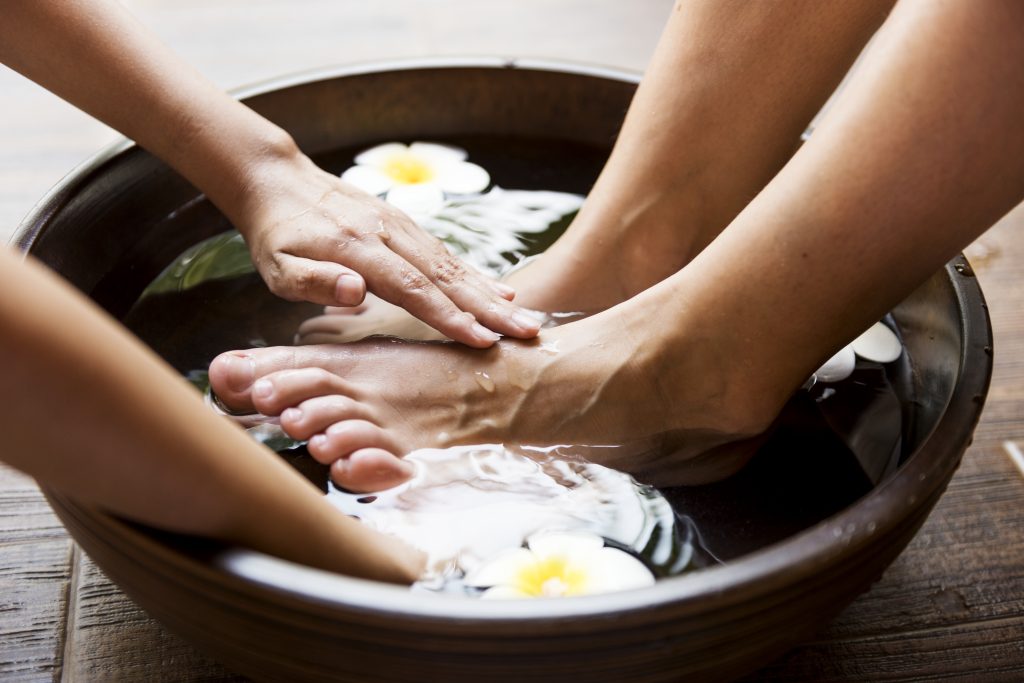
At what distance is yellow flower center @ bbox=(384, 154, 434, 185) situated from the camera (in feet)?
3.91

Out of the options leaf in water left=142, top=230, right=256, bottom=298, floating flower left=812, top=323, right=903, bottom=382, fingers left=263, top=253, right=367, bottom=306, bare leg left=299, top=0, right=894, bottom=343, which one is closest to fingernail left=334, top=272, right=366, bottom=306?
fingers left=263, top=253, right=367, bottom=306

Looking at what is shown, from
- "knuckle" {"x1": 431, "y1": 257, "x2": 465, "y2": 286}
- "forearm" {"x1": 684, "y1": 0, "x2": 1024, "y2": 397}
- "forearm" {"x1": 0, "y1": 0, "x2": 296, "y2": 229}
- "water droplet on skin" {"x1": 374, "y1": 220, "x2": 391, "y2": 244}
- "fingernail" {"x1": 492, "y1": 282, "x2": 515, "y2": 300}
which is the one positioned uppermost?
"forearm" {"x1": 684, "y1": 0, "x2": 1024, "y2": 397}

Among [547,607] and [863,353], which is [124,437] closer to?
[547,607]

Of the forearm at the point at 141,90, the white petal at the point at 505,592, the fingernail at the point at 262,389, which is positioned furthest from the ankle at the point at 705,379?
the forearm at the point at 141,90

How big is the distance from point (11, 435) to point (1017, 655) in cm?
75

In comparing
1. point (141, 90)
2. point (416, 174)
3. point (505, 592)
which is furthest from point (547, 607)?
point (416, 174)

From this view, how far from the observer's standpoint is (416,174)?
3.92ft

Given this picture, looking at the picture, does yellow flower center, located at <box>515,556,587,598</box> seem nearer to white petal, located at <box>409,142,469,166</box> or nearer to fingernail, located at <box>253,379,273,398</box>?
fingernail, located at <box>253,379,273,398</box>

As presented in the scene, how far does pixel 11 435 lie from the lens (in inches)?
18.7

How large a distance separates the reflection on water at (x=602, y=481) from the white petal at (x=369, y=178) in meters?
0.22

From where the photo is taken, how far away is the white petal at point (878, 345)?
969mm

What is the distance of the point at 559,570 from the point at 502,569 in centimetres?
4

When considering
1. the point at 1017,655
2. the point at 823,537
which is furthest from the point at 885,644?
the point at 823,537

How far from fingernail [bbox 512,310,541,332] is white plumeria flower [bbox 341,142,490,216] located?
0.97 feet
